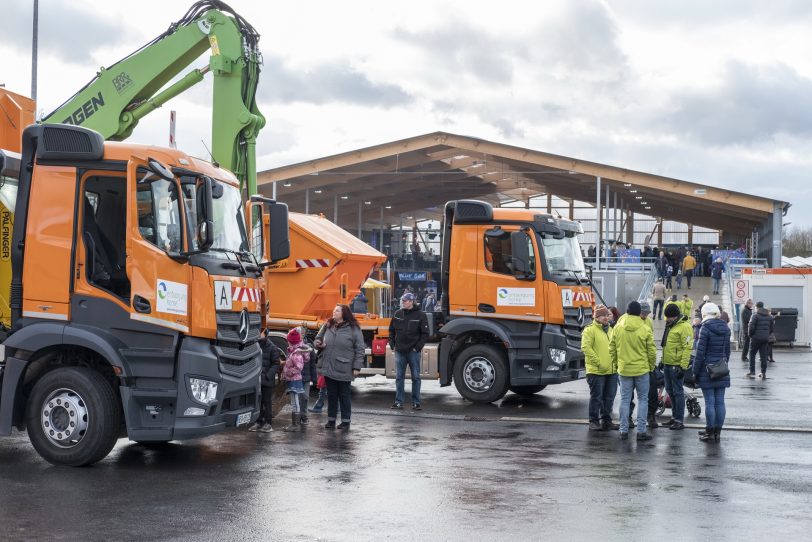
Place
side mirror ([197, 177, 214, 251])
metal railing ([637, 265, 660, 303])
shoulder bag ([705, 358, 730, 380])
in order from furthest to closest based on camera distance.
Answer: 1. metal railing ([637, 265, 660, 303])
2. shoulder bag ([705, 358, 730, 380])
3. side mirror ([197, 177, 214, 251])

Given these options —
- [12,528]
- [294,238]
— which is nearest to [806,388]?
[294,238]

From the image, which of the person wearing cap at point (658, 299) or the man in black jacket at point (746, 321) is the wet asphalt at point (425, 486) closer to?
the man in black jacket at point (746, 321)

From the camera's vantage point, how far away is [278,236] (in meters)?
11.2

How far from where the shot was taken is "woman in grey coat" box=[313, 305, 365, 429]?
1291cm

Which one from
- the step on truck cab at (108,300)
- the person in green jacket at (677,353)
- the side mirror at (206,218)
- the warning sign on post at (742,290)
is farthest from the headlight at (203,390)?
the warning sign on post at (742,290)

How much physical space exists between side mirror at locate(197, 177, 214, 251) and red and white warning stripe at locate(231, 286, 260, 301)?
2.50ft

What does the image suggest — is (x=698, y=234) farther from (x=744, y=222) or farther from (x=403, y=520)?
(x=403, y=520)

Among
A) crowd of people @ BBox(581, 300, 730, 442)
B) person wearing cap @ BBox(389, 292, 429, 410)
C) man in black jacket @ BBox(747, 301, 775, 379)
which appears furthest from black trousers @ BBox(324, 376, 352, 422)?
man in black jacket @ BBox(747, 301, 775, 379)

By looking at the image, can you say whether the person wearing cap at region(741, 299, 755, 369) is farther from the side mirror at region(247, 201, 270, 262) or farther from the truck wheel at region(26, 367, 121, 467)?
the truck wheel at region(26, 367, 121, 467)

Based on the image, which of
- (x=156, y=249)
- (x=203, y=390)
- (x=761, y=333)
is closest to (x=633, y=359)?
(x=203, y=390)

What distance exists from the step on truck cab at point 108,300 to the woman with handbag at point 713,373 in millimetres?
5932

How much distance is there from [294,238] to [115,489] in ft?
29.0

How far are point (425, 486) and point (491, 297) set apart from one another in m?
7.36

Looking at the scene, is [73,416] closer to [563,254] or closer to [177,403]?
[177,403]
